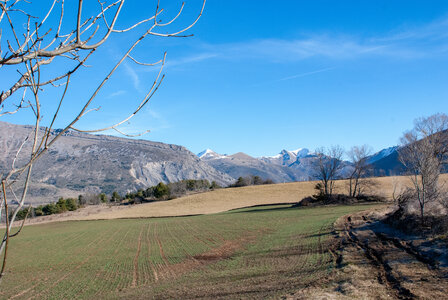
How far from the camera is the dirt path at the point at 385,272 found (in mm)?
9805

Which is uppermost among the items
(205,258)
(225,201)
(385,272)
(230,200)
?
(385,272)

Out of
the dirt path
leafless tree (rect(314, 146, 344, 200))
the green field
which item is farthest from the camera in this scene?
leafless tree (rect(314, 146, 344, 200))

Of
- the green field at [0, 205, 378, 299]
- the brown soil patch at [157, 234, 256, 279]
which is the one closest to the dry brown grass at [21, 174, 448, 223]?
the green field at [0, 205, 378, 299]

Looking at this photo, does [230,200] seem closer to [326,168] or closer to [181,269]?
[326,168]

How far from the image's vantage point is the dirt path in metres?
9.80

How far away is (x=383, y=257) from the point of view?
14.4 m

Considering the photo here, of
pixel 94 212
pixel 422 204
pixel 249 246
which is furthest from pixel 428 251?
pixel 94 212

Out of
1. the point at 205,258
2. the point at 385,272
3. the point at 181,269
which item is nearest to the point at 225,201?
the point at 205,258

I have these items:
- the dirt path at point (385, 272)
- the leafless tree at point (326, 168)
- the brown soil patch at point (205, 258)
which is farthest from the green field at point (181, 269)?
the leafless tree at point (326, 168)

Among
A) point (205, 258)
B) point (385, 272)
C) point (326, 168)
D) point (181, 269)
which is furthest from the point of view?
point (326, 168)

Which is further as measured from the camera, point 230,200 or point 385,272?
point 230,200

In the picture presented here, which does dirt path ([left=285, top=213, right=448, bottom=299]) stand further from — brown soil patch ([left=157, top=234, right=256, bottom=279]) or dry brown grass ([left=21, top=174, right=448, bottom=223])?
dry brown grass ([left=21, top=174, right=448, bottom=223])

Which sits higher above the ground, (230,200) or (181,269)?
(181,269)

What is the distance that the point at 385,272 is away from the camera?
1209cm
